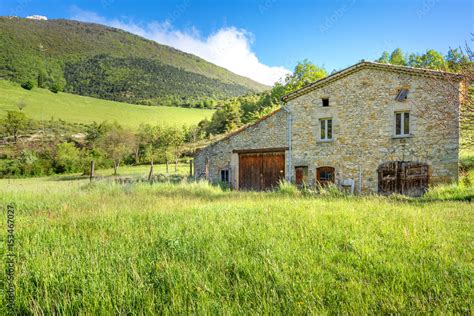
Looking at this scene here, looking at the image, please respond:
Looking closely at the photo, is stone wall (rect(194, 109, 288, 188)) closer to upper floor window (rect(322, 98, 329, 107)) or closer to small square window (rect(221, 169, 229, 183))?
small square window (rect(221, 169, 229, 183))

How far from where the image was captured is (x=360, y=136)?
1588 cm

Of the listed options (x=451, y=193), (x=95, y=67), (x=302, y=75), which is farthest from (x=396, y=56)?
(x=95, y=67)

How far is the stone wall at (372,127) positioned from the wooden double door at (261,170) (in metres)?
1.37

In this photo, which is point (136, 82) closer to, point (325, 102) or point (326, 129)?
point (325, 102)

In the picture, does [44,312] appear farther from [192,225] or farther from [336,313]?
[192,225]

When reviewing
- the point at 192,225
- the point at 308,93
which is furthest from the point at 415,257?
the point at 308,93

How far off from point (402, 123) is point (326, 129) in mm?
3983

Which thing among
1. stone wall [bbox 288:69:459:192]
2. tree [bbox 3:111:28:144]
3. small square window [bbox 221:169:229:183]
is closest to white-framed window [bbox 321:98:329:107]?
stone wall [bbox 288:69:459:192]

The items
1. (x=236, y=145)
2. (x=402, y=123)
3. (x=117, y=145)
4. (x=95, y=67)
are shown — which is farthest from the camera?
(x=95, y=67)

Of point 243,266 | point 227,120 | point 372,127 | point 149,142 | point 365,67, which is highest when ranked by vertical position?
point 227,120

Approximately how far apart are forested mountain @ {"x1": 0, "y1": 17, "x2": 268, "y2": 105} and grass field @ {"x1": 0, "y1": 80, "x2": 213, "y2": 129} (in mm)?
7928

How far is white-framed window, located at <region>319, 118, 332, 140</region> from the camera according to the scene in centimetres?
1697

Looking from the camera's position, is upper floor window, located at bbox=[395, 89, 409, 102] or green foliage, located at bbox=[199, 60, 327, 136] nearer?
upper floor window, located at bbox=[395, 89, 409, 102]

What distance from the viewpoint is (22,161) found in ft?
131
